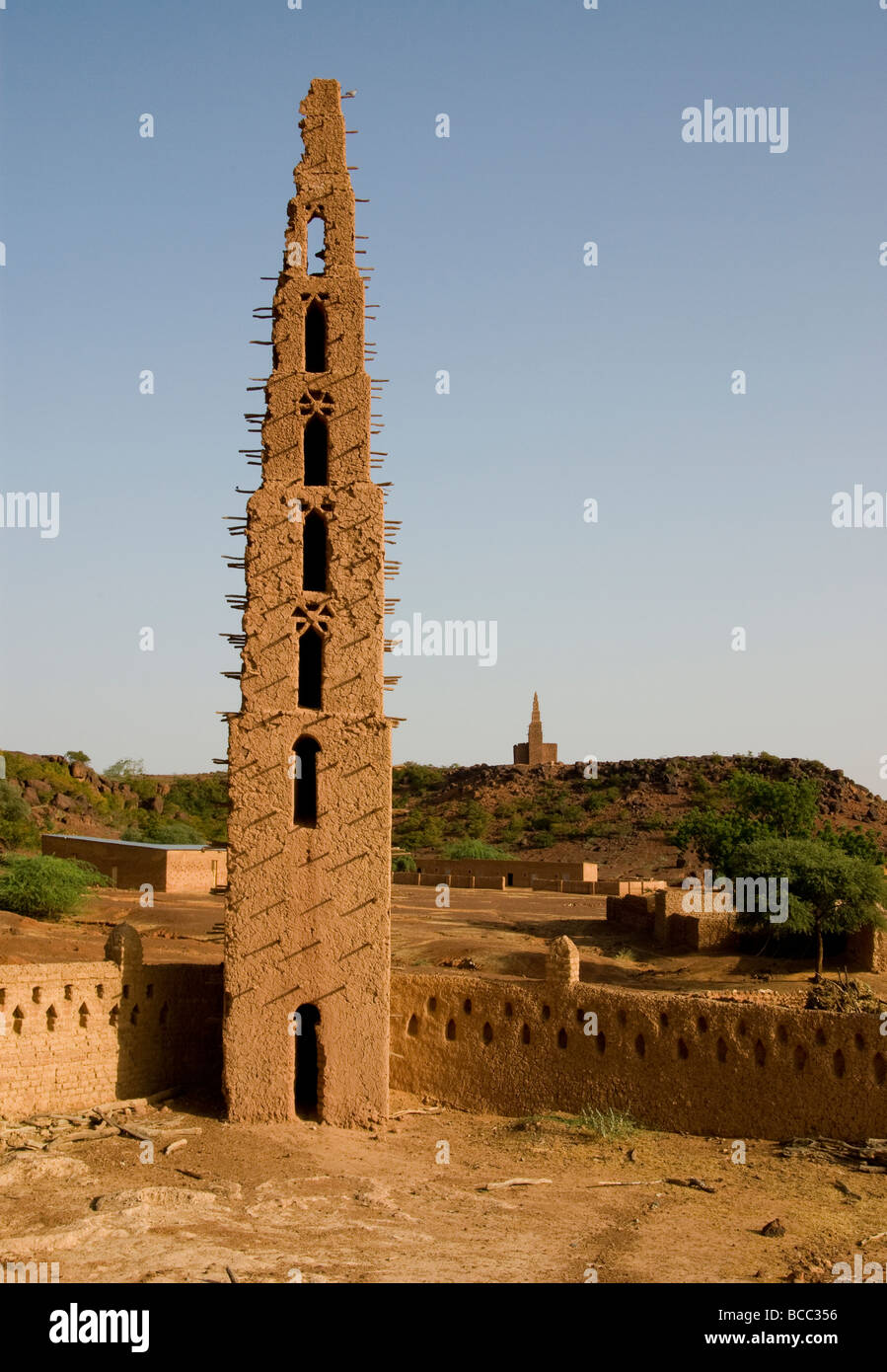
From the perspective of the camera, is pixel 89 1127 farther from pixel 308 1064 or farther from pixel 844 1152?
pixel 844 1152

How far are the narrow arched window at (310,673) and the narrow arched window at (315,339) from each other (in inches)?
165

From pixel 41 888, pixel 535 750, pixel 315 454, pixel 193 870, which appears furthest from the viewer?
pixel 535 750

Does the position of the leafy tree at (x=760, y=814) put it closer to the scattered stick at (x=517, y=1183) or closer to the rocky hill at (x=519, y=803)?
the rocky hill at (x=519, y=803)

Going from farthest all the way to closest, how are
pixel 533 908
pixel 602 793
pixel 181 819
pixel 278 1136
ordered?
pixel 602 793 < pixel 181 819 < pixel 533 908 < pixel 278 1136

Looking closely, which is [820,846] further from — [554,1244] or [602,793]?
[602,793]

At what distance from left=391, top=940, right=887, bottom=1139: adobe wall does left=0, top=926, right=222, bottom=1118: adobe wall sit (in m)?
2.86

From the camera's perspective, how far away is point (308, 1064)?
18.1 metres

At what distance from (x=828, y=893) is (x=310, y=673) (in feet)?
46.8

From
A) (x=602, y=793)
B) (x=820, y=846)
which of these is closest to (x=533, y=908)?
(x=820, y=846)

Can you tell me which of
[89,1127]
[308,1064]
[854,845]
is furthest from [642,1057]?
[854,845]

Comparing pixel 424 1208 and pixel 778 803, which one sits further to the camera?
pixel 778 803

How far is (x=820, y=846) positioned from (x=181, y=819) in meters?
48.2

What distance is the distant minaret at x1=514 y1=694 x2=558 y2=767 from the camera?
9144 cm
